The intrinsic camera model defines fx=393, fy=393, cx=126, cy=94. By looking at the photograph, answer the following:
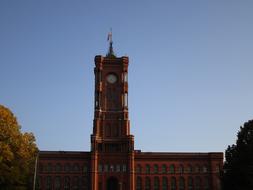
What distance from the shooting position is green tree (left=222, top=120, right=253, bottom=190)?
200 ft

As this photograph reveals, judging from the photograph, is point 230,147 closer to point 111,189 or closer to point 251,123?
point 251,123

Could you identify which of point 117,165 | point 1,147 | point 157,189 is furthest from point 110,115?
point 1,147

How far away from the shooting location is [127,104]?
322 feet

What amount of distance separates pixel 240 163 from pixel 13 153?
35058 millimetres

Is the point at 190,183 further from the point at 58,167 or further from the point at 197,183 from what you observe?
the point at 58,167

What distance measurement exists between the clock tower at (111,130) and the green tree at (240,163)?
28882 millimetres

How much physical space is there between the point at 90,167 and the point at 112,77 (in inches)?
958

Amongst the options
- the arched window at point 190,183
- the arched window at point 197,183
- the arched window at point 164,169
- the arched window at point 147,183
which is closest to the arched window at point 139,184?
the arched window at point 147,183

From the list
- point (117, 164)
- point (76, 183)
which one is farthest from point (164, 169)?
point (76, 183)

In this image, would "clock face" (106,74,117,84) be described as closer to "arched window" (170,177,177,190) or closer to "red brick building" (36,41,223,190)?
"red brick building" (36,41,223,190)

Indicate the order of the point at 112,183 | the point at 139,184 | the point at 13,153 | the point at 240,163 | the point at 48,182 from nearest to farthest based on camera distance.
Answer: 1. the point at 13,153
2. the point at 240,163
3. the point at 112,183
4. the point at 48,182
5. the point at 139,184

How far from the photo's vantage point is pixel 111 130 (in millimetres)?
95312

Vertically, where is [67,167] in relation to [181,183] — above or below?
above

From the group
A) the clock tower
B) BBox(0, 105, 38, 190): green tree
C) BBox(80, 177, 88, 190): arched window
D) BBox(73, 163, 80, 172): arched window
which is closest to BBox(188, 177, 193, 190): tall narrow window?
the clock tower
